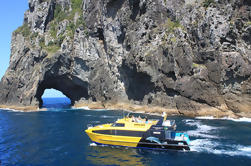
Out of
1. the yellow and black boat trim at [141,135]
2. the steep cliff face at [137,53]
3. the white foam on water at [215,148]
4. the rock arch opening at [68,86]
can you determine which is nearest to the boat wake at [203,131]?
the white foam on water at [215,148]

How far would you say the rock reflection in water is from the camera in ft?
71.9

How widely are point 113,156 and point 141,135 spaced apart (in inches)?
168

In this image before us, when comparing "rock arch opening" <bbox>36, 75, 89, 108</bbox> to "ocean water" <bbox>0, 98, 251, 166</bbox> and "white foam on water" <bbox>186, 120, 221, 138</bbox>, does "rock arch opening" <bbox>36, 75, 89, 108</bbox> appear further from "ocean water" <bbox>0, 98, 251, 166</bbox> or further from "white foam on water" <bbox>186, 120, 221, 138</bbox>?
"white foam on water" <bbox>186, 120, 221, 138</bbox>

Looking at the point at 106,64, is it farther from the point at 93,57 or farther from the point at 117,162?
the point at 117,162

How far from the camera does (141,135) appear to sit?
1027 inches

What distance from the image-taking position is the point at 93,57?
70.9 meters

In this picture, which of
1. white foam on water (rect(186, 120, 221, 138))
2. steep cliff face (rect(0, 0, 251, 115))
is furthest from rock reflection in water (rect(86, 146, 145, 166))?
steep cliff face (rect(0, 0, 251, 115))

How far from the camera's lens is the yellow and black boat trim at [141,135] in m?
25.4

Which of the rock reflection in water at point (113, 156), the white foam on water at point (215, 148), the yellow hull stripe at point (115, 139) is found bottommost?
the rock reflection in water at point (113, 156)

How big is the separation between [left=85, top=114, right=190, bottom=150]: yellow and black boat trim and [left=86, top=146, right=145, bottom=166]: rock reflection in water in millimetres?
927

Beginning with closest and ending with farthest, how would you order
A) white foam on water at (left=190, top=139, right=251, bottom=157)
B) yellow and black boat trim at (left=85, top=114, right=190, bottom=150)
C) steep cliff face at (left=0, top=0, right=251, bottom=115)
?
white foam on water at (left=190, top=139, right=251, bottom=157)
yellow and black boat trim at (left=85, top=114, right=190, bottom=150)
steep cliff face at (left=0, top=0, right=251, bottom=115)

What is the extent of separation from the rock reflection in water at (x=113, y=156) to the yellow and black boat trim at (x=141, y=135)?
927mm

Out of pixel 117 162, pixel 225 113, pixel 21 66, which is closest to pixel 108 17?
pixel 21 66

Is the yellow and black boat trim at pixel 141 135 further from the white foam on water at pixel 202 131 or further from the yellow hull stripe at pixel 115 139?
the white foam on water at pixel 202 131
